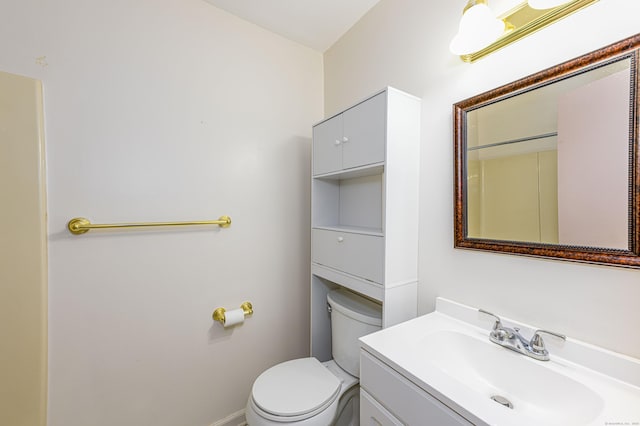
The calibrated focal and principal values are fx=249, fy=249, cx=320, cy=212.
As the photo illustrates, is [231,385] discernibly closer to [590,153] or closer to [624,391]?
[624,391]

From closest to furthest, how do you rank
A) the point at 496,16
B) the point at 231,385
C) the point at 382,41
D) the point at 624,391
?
the point at 624,391 < the point at 496,16 < the point at 382,41 < the point at 231,385

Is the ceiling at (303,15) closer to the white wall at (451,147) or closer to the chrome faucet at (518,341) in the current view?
the white wall at (451,147)

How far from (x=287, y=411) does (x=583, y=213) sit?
48.3 inches

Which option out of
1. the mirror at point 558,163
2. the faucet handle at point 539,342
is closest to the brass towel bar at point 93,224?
the mirror at point 558,163

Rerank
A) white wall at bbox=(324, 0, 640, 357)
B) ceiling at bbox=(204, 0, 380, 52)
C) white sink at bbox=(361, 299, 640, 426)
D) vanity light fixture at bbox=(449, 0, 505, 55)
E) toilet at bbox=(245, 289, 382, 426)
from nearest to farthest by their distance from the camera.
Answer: white sink at bbox=(361, 299, 640, 426)
white wall at bbox=(324, 0, 640, 357)
vanity light fixture at bbox=(449, 0, 505, 55)
toilet at bbox=(245, 289, 382, 426)
ceiling at bbox=(204, 0, 380, 52)

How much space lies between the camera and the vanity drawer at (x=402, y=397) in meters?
0.63

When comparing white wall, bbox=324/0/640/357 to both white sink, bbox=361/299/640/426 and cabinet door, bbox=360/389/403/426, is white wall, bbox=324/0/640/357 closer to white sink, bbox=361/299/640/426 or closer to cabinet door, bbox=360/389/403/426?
white sink, bbox=361/299/640/426

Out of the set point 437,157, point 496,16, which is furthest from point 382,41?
point 437,157

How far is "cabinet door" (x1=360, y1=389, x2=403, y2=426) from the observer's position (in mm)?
771

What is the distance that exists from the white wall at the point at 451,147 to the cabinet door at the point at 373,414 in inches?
19.2

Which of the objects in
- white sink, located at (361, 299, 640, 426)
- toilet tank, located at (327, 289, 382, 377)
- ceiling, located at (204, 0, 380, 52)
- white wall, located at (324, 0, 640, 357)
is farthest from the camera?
ceiling, located at (204, 0, 380, 52)

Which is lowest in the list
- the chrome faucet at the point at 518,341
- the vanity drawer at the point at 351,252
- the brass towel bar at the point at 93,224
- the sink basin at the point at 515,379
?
the sink basin at the point at 515,379

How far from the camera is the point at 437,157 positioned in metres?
1.10

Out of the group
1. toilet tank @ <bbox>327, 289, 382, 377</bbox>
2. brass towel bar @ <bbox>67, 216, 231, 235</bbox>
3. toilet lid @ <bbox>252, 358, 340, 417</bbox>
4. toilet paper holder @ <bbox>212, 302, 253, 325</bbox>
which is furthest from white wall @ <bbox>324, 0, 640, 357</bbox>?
brass towel bar @ <bbox>67, 216, 231, 235</bbox>
